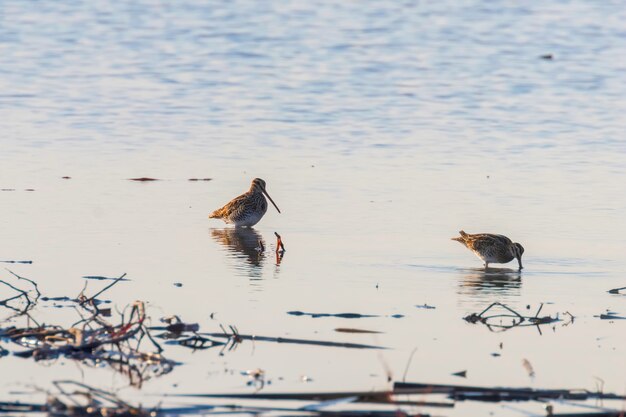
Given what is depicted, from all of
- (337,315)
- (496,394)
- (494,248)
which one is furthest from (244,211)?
(496,394)

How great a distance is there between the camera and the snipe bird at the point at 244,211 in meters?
13.7

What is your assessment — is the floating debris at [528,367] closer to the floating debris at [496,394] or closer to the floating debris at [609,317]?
the floating debris at [496,394]

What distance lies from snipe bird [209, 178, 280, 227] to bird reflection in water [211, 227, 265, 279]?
0.31 ft

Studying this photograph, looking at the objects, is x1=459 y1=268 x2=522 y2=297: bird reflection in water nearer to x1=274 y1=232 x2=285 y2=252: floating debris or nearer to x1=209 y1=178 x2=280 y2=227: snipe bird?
x1=274 y1=232 x2=285 y2=252: floating debris

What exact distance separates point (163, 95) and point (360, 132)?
464 centimetres

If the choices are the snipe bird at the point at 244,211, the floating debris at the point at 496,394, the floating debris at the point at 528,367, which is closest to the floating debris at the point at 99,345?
the floating debris at the point at 496,394

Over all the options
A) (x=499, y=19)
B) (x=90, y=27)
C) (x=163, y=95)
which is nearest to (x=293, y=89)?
(x=163, y=95)

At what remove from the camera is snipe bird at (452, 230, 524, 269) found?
1180 cm

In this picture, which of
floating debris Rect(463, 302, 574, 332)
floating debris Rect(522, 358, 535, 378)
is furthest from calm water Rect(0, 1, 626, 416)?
floating debris Rect(463, 302, 574, 332)

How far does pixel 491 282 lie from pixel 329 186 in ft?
14.4

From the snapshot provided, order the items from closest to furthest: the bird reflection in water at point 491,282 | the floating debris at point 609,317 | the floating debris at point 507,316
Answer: the floating debris at point 507,316 < the floating debris at point 609,317 < the bird reflection in water at point 491,282

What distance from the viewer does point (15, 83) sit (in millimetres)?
23797

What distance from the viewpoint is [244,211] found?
13.8m

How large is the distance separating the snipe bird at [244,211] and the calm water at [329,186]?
0.23 metres
